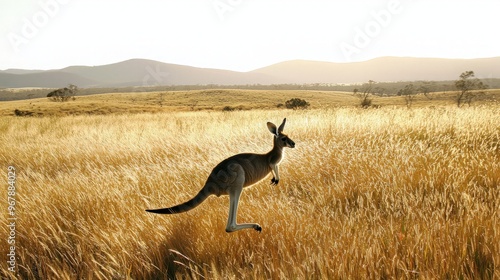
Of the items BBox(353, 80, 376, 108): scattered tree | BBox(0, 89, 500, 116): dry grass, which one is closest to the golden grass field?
BBox(0, 89, 500, 116): dry grass

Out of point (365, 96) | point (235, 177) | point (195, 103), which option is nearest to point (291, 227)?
point (235, 177)

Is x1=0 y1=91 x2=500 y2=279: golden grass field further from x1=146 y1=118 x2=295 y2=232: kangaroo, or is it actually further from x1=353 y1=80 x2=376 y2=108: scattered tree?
x1=353 y1=80 x2=376 y2=108: scattered tree

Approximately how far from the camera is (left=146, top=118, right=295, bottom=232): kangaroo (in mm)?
1350

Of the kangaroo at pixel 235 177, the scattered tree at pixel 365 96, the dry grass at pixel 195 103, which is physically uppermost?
the kangaroo at pixel 235 177

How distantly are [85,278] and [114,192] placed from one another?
1.09 m

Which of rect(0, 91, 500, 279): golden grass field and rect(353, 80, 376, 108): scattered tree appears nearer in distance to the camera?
rect(0, 91, 500, 279): golden grass field

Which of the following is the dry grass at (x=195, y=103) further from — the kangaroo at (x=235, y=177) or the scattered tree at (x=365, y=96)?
the kangaroo at (x=235, y=177)

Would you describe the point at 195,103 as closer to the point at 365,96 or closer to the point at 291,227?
the point at 365,96

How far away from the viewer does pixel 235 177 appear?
1.42 metres

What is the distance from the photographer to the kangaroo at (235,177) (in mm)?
1350

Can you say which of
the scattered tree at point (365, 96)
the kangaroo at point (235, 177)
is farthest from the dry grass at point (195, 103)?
the kangaroo at point (235, 177)

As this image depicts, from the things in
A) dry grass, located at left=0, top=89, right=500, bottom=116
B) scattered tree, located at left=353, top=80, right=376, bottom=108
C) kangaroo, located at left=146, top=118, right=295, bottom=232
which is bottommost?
dry grass, located at left=0, top=89, right=500, bottom=116

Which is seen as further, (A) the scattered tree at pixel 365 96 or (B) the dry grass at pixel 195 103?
(B) the dry grass at pixel 195 103

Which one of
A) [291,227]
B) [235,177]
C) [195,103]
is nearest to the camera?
[235,177]
